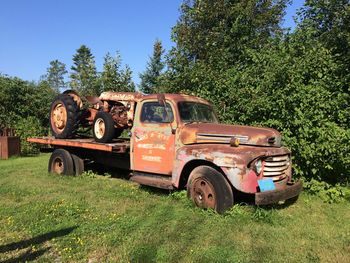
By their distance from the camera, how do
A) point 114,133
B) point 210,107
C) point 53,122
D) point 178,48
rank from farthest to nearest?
1. point 178,48
2. point 53,122
3. point 114,133
4. point 210,107

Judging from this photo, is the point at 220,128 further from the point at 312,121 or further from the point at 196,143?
the point at 312,121

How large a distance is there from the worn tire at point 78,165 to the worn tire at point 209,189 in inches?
172

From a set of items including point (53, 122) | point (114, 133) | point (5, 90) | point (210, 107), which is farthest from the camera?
point (5, 90)

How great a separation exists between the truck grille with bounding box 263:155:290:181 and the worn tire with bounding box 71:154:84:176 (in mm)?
5577

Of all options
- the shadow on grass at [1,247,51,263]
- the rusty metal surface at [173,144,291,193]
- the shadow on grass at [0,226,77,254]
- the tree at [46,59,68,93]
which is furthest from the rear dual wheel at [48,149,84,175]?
the tree at [46,59,68,93]

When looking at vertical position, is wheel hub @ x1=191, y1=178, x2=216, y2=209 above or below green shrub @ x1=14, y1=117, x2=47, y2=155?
below

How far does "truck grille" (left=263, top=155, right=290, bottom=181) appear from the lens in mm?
6750

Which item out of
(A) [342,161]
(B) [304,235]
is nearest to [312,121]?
(A) [342,161]

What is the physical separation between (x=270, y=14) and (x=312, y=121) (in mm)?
9552

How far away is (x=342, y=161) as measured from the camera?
25.3 ft

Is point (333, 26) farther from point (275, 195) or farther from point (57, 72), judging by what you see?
point (57, 72)

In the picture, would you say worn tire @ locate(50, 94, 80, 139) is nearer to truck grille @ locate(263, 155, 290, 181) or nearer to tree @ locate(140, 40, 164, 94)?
truck grille @ locate(263, 155, 290, 181)

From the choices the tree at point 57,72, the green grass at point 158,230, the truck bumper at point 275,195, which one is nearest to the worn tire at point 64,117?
the green grass at point 158,230

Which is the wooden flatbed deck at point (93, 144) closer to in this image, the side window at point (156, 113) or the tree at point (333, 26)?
the side window at point (156, 113)
